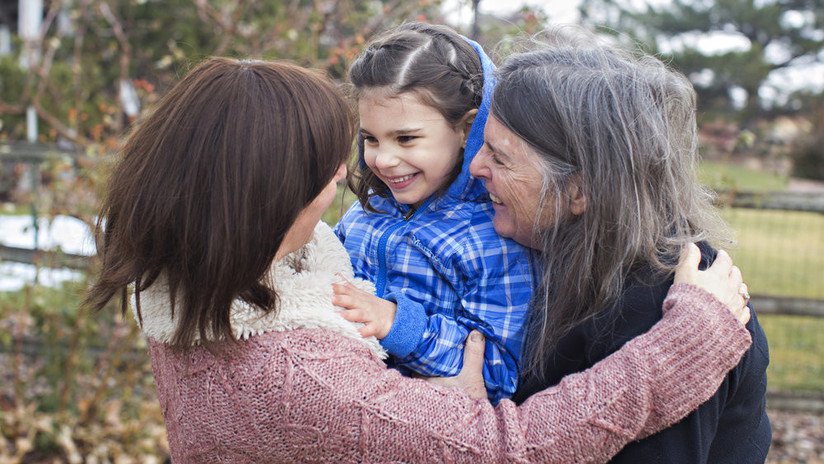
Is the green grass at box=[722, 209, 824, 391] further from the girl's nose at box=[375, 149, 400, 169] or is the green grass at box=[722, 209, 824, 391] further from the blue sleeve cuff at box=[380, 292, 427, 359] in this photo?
the blue sleeve cuff at box=[380, 292, 427, 359]

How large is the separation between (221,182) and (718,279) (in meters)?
1.01

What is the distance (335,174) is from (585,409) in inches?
26.3

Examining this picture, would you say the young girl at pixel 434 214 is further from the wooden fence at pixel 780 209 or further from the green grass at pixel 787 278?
the green grass at pixel 787 278

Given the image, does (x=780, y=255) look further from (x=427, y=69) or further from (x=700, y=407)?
(x=700, y=407)

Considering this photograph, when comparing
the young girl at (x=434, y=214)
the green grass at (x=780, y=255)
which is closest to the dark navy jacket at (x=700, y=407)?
the young girl at (x=434, y=214)

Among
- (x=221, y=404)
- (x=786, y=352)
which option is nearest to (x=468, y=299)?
(x=221, y=404)

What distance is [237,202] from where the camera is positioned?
1565 millimetres

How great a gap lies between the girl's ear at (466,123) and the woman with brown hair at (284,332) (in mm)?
621

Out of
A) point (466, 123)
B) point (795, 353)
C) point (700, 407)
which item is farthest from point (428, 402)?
point (795, 353)

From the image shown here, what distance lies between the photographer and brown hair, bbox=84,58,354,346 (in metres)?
1.57

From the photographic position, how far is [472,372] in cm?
196

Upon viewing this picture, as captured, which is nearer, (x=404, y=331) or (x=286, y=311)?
(x=286, y=311)

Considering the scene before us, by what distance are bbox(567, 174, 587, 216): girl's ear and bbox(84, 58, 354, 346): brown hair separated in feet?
1.69

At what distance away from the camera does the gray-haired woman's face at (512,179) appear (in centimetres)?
187
